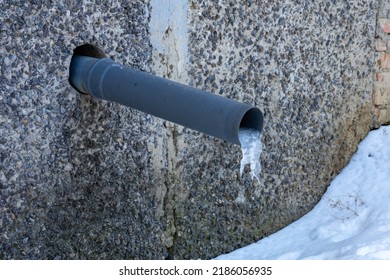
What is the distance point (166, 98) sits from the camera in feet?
9.71

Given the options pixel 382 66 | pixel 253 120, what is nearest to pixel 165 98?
pixel 253 120

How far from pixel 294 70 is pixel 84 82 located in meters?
1.58

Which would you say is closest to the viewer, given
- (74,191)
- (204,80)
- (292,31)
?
(74,191)

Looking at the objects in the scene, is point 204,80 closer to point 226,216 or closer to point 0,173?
point 226,216

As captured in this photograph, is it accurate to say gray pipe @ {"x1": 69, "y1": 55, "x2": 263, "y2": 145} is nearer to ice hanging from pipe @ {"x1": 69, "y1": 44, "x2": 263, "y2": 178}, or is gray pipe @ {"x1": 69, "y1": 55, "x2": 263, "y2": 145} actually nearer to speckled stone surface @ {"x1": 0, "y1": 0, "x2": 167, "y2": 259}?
ice hanging from pipe @ {"x1": 69, "y1": 44, "x2": 263, "y2": 178}

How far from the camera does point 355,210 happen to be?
4488 mm

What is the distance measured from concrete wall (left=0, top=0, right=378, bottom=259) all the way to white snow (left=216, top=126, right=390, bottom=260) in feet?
0.27

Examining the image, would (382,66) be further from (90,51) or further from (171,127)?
(90,51)

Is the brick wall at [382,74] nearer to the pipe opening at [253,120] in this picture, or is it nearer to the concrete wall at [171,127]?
the concrete wall at [171,127]

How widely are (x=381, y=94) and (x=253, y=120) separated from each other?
8.03 ft

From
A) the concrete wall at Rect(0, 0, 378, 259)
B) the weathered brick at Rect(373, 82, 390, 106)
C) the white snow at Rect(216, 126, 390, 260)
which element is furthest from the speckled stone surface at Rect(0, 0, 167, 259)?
the weathered brick at Rect(373, 82, 390, 106)

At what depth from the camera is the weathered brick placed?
16.8 ft

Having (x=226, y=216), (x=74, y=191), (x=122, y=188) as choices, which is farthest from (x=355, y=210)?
(x=74, y=191)

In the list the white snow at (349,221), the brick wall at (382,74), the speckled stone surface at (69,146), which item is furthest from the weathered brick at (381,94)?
the speckled stone surface at (69,146)
